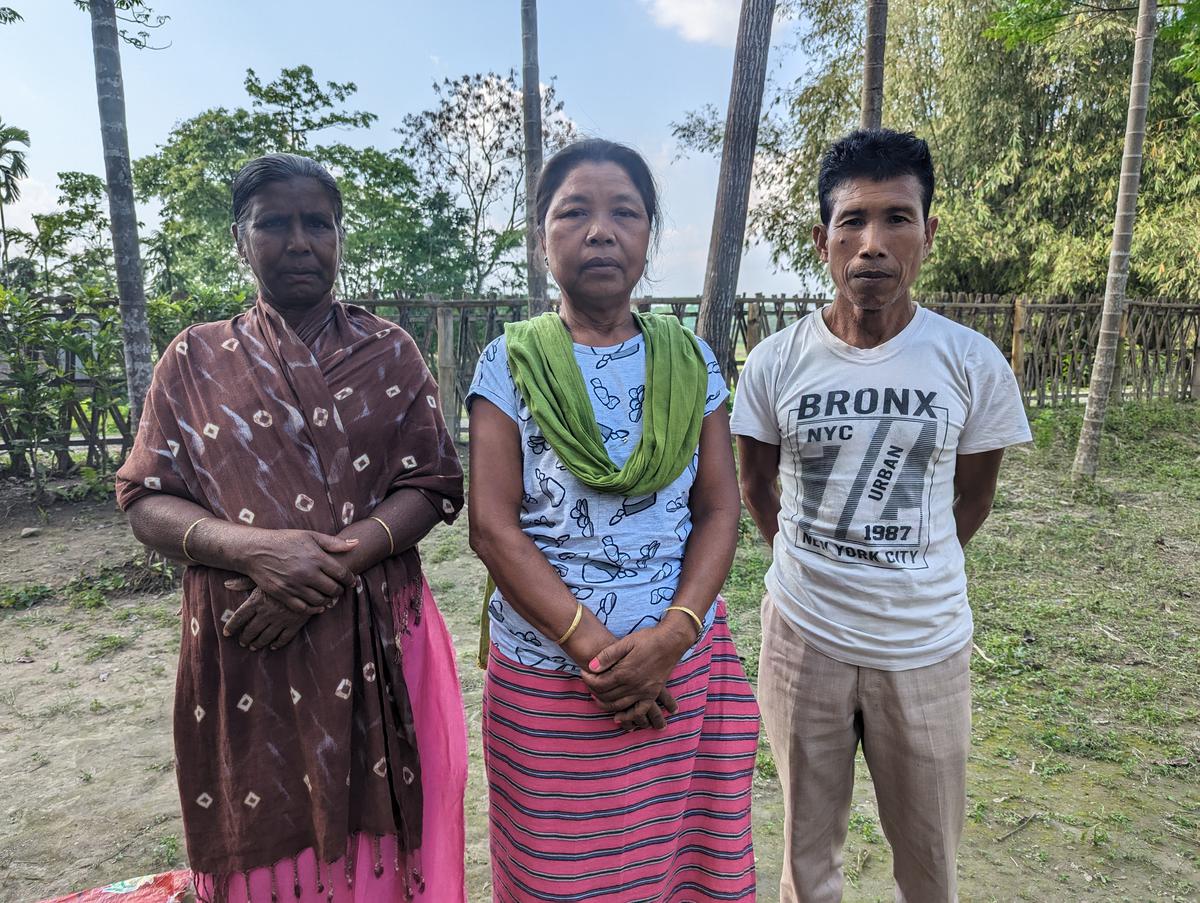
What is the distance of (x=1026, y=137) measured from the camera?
53.3ft

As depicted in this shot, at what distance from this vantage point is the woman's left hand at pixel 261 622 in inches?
60.9

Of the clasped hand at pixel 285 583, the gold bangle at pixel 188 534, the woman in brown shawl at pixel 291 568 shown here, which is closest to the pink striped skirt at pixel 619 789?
the woman in brown shawl at pixel 291 568

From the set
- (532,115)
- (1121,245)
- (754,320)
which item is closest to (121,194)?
(532,115)

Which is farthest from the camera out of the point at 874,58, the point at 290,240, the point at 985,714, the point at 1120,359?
the point at 1120,359

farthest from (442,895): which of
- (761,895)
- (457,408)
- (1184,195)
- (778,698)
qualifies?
(1184,195)

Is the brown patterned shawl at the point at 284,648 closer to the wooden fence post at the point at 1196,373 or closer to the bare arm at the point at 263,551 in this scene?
the bare arm at the point at 263,551

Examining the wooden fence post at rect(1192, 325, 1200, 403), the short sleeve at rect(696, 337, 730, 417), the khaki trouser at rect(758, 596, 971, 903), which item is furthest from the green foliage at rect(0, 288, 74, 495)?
the wooden fence post at rect(1192, 325, 1200, 403)

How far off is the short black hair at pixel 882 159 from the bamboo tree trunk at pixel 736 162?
127 inches

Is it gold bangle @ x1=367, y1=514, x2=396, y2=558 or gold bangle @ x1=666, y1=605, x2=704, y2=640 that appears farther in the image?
gold bangle @ x1=367, y1=514, x2=396, y2=558

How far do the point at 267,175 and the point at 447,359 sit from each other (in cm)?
755

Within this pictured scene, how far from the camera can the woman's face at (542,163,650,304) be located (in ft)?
5.23

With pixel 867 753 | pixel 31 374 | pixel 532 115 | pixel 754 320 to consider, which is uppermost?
pixel 532 115

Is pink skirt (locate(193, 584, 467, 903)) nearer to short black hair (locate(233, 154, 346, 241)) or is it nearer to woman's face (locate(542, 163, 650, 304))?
woman's face (locate(542, 163, 650, 304))

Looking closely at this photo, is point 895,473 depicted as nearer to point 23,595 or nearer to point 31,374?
point 23,595
